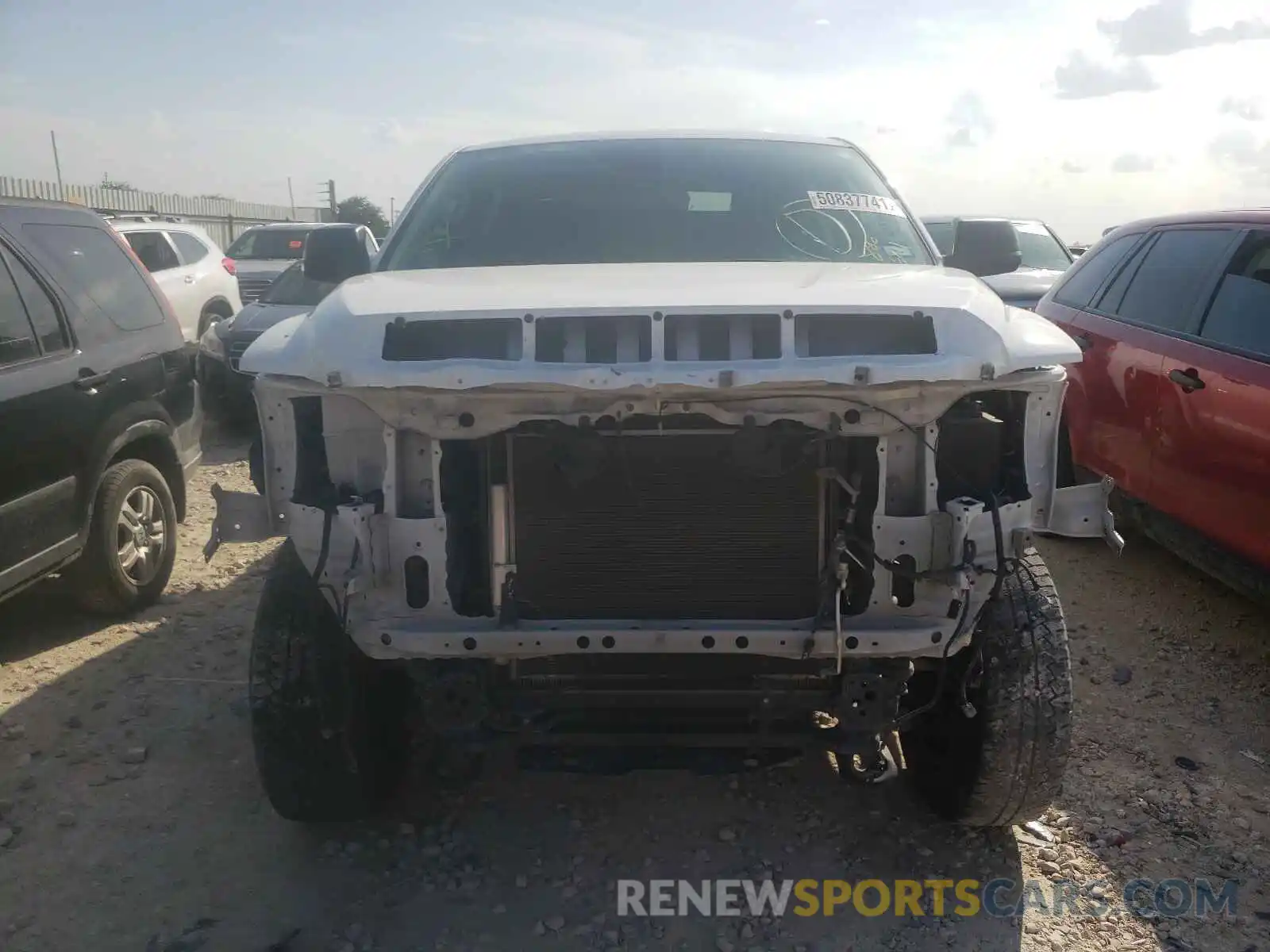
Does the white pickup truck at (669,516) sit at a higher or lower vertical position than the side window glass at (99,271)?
lower

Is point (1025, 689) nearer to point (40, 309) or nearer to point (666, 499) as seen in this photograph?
point (666, 499)

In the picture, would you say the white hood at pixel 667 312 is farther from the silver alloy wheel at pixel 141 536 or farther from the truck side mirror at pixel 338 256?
the silver alloy wheel at pixel 141 536

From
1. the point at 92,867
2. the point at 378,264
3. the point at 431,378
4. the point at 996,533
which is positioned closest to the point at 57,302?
the point at 378,264

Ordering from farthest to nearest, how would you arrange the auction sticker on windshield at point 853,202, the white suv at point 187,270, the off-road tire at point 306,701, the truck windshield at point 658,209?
1. the white suv at point 187,270
2. the auction sticker on windshield at point 853,202
3. the truck windshield at point 658,209
4. the off-road tire at point 306,701

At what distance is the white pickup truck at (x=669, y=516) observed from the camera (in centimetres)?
239

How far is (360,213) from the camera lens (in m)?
30.9

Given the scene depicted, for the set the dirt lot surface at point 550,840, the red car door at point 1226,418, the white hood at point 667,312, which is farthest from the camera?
the red car door at point 1226,418

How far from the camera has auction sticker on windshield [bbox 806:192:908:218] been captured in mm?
3617

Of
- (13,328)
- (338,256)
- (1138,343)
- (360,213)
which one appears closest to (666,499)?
(338,256)

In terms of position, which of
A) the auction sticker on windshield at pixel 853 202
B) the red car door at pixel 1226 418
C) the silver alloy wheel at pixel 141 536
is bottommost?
the silver alloy wheel at pixel 141 536

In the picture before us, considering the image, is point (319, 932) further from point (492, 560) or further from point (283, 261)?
point (283, 261)

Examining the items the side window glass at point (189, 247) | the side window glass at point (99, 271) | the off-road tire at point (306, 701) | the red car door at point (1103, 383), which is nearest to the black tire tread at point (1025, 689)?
the off-road tire at point (306, 701)

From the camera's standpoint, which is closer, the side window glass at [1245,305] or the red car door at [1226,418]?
the red car door at [1226,418]

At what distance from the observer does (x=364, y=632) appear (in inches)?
98.3
